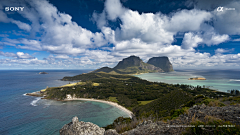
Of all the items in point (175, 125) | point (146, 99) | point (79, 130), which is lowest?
point (146, 99)

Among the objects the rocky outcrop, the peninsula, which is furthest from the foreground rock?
the peninsula

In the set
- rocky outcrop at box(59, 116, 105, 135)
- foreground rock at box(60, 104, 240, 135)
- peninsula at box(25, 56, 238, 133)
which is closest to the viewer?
foreground rock at box(60, 104, 240, 135)

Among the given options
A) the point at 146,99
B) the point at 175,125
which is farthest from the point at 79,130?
the point at 146,99

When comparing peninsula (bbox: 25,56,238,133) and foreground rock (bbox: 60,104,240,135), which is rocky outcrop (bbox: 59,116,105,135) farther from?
peninsula (bbox: 25,56,238,133)

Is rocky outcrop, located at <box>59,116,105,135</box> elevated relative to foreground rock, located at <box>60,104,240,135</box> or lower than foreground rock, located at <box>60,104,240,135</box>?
lower

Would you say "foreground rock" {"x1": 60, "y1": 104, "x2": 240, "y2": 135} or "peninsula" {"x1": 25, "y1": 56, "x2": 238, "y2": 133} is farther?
"peninsula" {"x1": 25, "y1": 56, "x2": 238, "y2": 133}

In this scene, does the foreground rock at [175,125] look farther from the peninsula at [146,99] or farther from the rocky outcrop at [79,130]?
the peninsula at [146,99]

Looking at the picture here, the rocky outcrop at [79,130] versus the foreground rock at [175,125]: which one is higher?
the foreground rock at [175,125]

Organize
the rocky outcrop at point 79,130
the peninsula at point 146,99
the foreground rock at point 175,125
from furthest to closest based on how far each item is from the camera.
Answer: the peninsula at point 146,99 → the rocky outcrop at point 79,130 → the foreground rock at point 175,125

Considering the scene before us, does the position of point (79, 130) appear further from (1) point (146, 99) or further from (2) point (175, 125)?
(1) point (146, 99)

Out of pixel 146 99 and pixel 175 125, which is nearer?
pixel 175 125

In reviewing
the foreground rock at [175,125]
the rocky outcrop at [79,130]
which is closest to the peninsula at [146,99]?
the foreground rock at [175,125]

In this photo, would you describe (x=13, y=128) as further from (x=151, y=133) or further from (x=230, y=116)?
(x=230, y=116)
